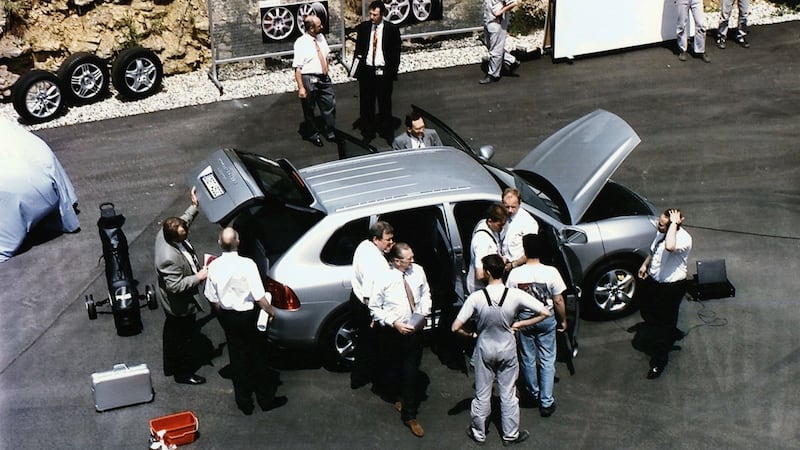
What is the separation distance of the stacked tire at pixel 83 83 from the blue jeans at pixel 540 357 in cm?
891

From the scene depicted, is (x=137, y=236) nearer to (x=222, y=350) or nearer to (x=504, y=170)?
(x=222, y=350)

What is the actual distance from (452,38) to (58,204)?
8116 millimetres

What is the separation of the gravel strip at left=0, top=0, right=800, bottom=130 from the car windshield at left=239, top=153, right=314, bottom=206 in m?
5.95

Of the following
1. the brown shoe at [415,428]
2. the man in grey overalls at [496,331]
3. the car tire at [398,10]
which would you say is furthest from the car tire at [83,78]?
the man in grey overalls at [496,331]

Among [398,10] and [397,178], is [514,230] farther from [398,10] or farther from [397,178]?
[398,10]

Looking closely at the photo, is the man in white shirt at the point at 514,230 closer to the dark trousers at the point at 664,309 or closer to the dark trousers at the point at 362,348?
the dark trousers at the point at 664,309

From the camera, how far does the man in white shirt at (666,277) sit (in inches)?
377

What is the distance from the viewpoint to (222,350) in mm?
10492

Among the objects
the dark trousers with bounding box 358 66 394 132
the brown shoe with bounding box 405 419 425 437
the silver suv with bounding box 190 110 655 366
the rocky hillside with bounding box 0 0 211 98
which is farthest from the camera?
the rocky hillside with bounding box 0 0 211 98

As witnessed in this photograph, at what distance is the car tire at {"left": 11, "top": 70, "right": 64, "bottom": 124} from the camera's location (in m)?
14.9

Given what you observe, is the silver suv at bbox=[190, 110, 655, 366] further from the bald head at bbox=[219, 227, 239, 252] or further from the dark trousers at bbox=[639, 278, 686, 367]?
the dark trousers at bbox=[639, 278, 686, 367]

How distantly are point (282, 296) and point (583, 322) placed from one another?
329cm

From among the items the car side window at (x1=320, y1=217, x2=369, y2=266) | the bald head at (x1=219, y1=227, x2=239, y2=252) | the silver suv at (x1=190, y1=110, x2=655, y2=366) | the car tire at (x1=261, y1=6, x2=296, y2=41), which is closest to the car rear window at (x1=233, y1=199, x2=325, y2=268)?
the silver suv at (x1=190, y1=110, x2=655, y2=366)

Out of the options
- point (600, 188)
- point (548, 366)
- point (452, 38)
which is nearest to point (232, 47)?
point (452, 38)
